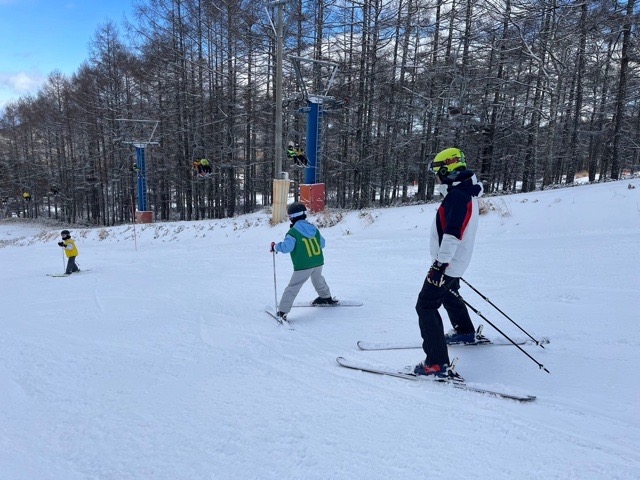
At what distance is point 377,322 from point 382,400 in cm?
193

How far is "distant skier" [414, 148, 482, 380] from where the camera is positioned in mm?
3264

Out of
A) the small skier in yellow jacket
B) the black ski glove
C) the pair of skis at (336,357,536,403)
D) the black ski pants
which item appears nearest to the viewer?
the pair of skis at (336,357,536,403)

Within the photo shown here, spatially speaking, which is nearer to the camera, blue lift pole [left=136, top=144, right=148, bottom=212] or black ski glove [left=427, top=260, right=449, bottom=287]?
black ski glove [left=427, top=260, right=449, bottom=287]

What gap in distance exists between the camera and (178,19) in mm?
25266

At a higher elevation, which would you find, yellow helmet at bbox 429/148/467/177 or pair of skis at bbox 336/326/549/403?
yellow helmet at bbox 429/148/467/177

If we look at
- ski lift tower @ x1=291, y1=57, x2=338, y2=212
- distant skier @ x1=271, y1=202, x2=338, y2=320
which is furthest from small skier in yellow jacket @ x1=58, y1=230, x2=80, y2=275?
ski lift tower @ x1=291, y1=57, x2=338, y2=212

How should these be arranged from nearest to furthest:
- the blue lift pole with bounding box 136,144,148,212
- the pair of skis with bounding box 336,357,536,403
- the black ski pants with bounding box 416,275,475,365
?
the pair of skis with bounding box 336,357,536,403 < the black ski pants with bounding box 416,275,475,365 < the blue lift pole with bounding box 136,144,148,212

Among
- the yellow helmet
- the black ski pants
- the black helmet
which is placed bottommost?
the black ski pants

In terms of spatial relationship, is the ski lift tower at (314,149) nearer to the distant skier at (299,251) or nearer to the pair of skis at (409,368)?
the distant skier at (299,251)

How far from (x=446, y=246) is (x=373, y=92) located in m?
20.6

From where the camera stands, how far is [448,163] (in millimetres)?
3439

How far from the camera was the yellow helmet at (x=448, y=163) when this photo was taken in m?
3.43

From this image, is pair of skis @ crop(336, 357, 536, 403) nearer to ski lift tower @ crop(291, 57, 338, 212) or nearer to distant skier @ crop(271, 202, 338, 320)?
distant skier @ crop(271, 202, 338, 320)

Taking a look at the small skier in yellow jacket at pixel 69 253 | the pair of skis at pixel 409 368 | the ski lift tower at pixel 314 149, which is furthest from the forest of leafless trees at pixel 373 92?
the pair of skis at pixel 409 368
